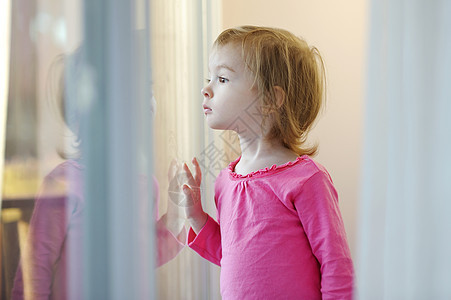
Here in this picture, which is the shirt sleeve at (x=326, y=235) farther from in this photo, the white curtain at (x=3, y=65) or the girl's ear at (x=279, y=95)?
the white curtain at (x=3, y=65)

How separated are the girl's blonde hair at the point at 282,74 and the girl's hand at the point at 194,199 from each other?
20cm

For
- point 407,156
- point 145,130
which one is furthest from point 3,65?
point 407,156

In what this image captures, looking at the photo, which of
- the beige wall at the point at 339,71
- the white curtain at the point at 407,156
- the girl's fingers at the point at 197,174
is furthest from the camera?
the beige wall at the point at 339,71

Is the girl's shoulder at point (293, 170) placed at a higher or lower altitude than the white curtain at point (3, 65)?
lower

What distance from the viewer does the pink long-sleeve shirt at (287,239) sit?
121cm

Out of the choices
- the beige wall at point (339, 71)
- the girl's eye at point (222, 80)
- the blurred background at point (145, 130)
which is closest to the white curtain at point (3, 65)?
the blurred background at point (145, 130)

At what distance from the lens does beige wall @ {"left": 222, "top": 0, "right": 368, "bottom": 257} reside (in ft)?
7.93

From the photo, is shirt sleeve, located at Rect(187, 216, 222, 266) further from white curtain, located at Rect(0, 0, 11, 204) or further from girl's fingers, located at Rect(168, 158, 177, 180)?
white curtain, located at Rect(0, 0, 11, 204)

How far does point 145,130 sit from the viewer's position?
101cm

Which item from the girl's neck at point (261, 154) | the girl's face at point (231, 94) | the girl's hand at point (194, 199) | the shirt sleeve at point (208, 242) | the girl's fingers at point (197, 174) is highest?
the girl's face at point (231, 94)

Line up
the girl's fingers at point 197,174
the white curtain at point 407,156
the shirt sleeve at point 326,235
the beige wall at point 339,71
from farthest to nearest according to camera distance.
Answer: the beige wall at point 339,71, the girl's fingers at point 197,174, the shirt sleeve at point 326,235, the white curtain at point 407,156

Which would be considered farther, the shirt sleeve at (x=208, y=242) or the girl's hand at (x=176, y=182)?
the shirt sleeve at (x=208, y=242)

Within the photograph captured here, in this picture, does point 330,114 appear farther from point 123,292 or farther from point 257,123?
point 123,292

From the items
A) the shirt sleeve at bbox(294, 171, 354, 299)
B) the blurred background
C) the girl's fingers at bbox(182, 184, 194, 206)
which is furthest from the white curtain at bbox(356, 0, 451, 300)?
the girl's fingers at bbox(182, 184, 194, 206)
